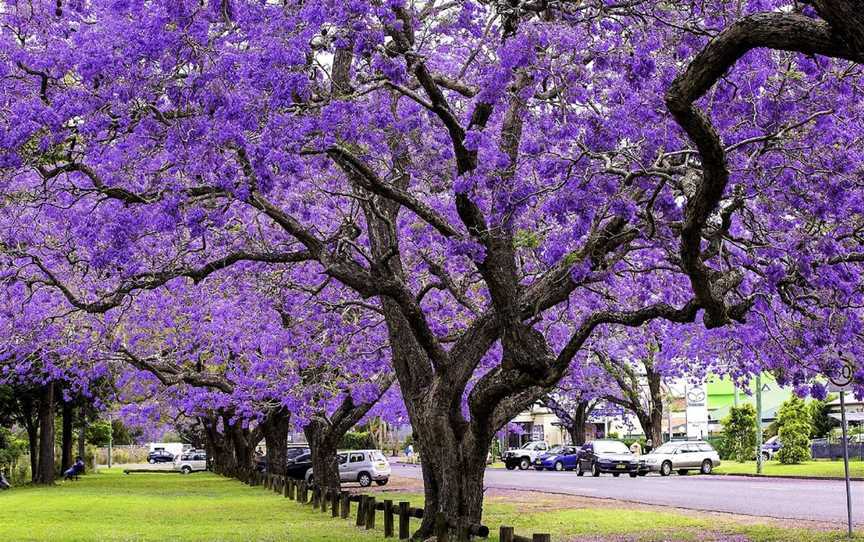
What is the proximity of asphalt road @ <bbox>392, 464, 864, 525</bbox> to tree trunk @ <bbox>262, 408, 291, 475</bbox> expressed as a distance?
22.4ft

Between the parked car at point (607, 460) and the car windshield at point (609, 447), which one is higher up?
the car windshield at point (609, 447)

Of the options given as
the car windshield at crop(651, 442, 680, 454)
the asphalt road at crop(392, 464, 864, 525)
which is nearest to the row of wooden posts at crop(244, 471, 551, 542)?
the asphalt road at crop(392, 464, 864, 525)

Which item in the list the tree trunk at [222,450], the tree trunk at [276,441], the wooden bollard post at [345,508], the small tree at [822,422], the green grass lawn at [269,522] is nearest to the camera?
the green grass lawn at [269,522]

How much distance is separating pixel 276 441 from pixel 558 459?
2327 cm

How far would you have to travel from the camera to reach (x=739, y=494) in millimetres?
25938

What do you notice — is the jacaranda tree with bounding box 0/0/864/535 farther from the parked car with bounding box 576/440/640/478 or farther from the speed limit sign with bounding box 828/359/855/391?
the parked car with bounding box 576/440/640/478

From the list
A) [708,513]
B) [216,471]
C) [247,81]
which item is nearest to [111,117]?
[247,81]

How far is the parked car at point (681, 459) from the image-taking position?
39875 millimetres

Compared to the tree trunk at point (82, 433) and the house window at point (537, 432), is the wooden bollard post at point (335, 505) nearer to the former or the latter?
the tree trunk at point (82, 433)

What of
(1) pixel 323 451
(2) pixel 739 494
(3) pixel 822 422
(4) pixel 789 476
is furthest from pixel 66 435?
(3) pixel 822 422

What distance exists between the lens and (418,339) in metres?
13.9

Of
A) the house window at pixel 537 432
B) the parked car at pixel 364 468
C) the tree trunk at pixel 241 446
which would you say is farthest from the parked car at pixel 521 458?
the house window at pixel 537 432

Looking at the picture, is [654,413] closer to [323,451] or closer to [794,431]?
[794,431]

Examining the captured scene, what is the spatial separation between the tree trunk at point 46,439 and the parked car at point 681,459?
70.9ft
